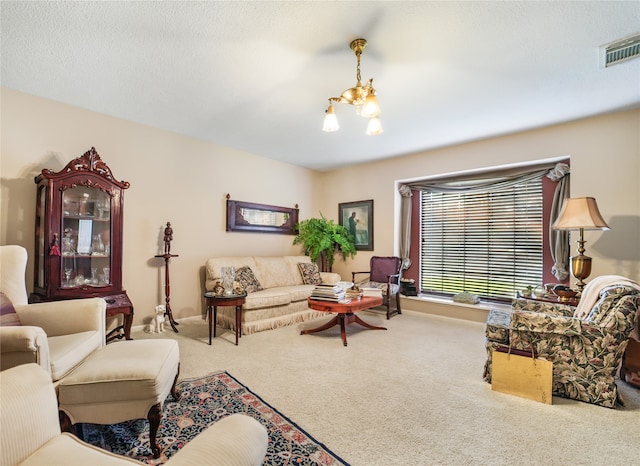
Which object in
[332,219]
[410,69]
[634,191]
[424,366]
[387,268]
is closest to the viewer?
[410,69]

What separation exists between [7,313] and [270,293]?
252cm

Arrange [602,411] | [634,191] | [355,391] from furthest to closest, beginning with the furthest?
1. [634,191]
2. [355,391]
3. [602,411]

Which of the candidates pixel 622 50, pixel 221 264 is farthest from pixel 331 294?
pixel 622 50

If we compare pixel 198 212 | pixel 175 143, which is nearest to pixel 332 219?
pixel 198 212

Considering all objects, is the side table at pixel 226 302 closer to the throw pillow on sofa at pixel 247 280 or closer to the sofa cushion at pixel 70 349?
the throw pillow on sofa at pixel 247 280

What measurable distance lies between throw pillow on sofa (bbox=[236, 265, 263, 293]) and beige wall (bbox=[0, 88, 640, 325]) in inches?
24.4

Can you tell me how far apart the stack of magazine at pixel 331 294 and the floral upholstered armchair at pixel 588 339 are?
1.62 meters

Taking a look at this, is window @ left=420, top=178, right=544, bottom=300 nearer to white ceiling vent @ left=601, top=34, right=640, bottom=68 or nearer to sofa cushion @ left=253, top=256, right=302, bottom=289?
white ceiling vent @ left=601, top=34, right=640, bottom=68

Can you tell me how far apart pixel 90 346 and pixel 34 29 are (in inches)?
89.9

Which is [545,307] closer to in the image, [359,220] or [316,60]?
[316,60]

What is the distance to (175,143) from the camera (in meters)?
4.16

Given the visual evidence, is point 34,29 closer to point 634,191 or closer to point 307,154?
point 307,154

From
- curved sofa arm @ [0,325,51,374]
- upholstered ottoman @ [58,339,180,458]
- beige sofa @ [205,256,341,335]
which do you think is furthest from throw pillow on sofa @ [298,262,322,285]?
curved sofa arm @ [0,325,51,374]

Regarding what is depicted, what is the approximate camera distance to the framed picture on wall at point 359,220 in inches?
219
